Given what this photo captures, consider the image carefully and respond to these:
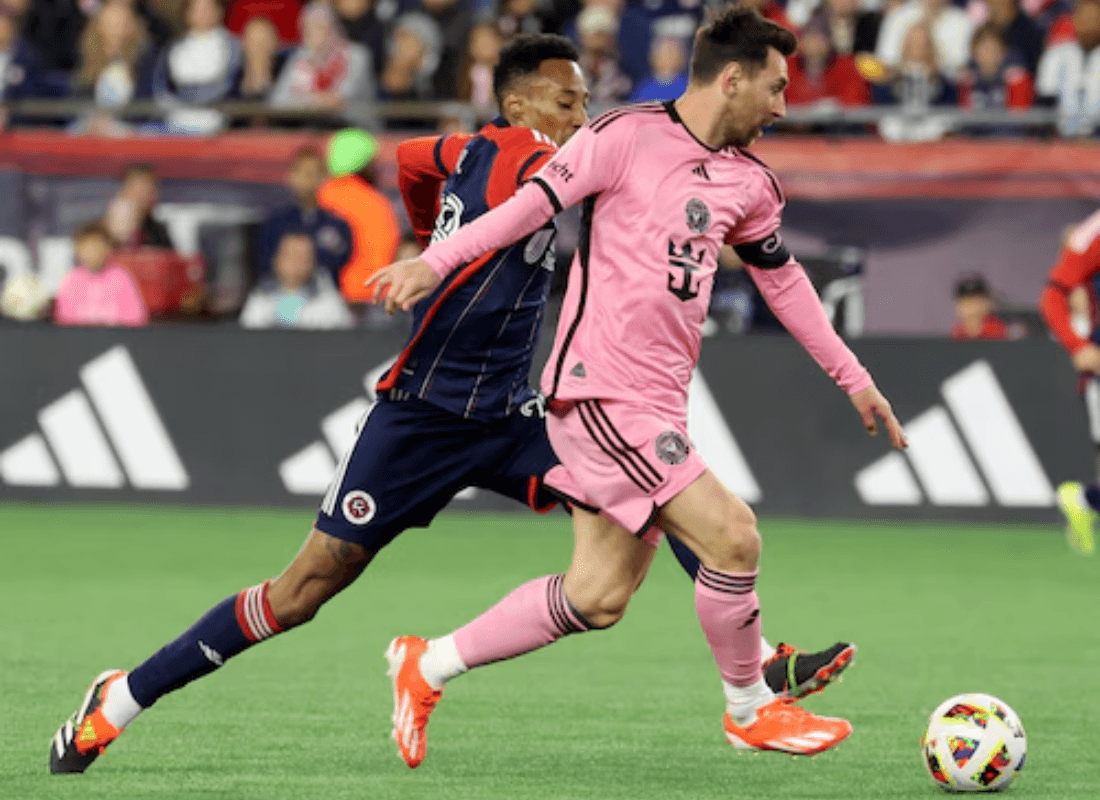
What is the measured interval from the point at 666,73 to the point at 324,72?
2708 mm

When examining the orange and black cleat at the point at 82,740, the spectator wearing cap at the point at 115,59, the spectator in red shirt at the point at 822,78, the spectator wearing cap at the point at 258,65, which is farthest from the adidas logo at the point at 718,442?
the orange and black cleat at the point at 82,740

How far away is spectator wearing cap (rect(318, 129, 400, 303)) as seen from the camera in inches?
592

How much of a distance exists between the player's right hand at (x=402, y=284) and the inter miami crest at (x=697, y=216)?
0.85 meters

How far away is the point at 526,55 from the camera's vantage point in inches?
262

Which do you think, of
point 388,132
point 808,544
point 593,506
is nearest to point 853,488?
point 808,544

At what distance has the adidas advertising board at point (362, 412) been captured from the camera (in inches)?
523

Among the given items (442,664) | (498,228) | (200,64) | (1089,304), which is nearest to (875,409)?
(498,228)

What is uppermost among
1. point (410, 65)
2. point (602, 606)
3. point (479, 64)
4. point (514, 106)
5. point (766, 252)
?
point (514, 106)

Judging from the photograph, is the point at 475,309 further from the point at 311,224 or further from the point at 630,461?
the point at 311,224

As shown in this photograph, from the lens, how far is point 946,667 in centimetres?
847

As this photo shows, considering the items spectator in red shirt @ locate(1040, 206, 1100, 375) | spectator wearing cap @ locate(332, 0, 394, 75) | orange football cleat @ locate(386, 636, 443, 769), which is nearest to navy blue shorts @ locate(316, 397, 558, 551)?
orange football cleat @ locate(386, 636, 443, 769)

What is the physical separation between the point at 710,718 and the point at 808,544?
5.59 m

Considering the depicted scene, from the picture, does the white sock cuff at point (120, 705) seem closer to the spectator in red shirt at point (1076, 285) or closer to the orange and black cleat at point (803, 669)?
the orange and black cleat at point (803, 669)

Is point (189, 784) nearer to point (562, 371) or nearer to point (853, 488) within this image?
point (562, 371)
